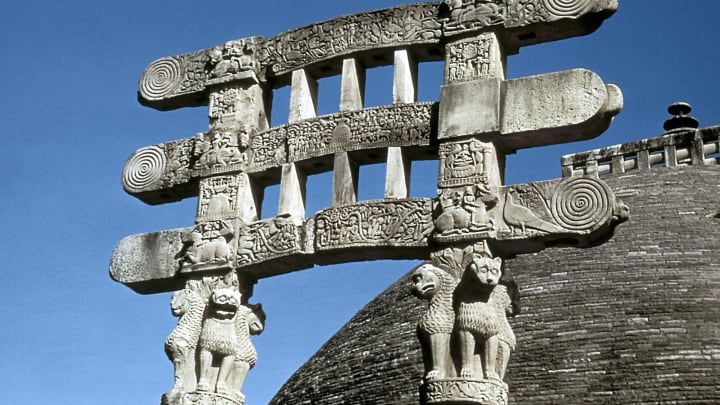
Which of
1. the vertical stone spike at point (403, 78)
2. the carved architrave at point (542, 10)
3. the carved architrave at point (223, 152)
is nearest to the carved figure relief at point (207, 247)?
the carved architrave at point (223, 152)

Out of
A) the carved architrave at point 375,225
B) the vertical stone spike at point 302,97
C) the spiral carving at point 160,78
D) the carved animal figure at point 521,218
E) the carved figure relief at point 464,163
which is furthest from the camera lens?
the spiral carving at point 160,78

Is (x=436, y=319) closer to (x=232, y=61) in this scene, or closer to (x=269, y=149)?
(x=269, y=149)

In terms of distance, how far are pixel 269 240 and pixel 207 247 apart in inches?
26.4

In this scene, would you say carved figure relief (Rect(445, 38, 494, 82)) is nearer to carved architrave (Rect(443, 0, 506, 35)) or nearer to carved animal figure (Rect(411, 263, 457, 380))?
carved architrave (Rect(443, 0, 506, 35))

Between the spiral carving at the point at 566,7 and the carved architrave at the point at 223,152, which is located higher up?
the spiral carving at the point at 566,7

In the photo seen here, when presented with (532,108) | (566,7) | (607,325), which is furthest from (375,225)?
(607,325)

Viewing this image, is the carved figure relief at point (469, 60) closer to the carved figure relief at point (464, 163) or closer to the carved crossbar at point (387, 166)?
the carved crossbar at point (387, 166)

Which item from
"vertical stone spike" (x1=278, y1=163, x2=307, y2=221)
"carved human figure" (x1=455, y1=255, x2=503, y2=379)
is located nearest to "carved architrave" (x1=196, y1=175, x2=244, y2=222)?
"vertical stone spike" (x1=278, y1=163, x2=307, y2=221)

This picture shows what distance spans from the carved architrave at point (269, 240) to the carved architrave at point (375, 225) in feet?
0.80

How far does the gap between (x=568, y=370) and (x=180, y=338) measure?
8.00m

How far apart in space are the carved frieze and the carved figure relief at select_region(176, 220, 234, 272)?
103cm

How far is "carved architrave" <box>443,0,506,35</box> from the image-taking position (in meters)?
11.8

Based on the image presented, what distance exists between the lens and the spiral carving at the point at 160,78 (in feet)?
44.6

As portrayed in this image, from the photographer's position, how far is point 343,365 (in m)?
21.2
